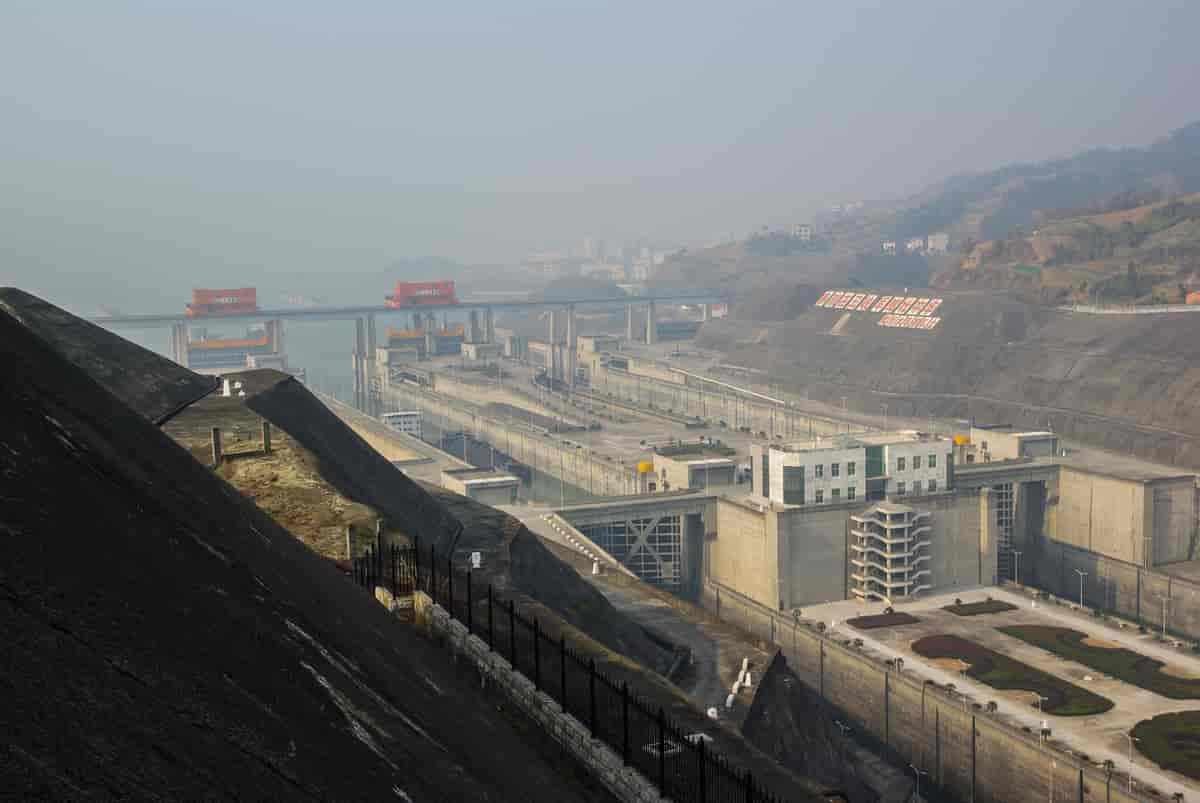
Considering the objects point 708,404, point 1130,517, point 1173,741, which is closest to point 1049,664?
point 1173,741

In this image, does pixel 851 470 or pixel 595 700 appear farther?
pixel 851 470

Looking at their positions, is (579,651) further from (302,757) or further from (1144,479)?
(1144,479)

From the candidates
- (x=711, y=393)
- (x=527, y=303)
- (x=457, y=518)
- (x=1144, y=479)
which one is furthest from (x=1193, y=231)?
(x=457, y=518)

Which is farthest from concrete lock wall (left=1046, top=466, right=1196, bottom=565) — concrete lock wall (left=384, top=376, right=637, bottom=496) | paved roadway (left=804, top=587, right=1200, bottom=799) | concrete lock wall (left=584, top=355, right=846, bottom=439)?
concrete lock wall (left=384, top=376, right=637, bottom=496)

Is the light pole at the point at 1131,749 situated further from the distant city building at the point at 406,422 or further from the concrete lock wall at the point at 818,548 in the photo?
the distant city building at the point at 406,422

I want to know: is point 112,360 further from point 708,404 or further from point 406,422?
point 708,404

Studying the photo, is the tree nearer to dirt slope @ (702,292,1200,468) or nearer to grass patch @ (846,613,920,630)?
dirt slope @ (702,292,1200,468)

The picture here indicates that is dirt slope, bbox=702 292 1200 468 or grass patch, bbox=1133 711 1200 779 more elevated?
dirt slope, bbox=702 292 1200 468
